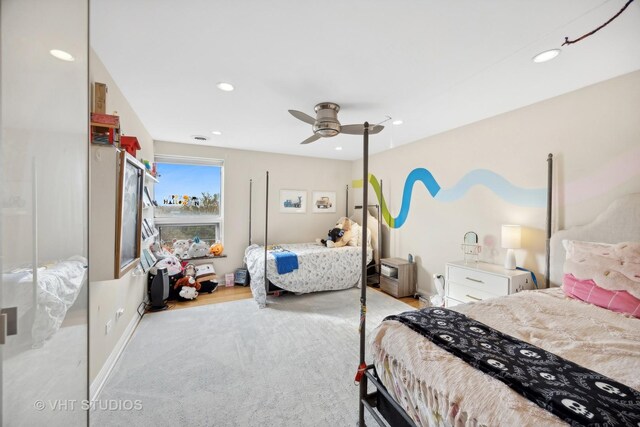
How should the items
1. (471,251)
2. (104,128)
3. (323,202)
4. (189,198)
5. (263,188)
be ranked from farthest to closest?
(323,202) → (263,188) → (189,198) → (471,251) → (104,128)

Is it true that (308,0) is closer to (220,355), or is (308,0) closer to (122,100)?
(122,100)

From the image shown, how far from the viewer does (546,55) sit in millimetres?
1733

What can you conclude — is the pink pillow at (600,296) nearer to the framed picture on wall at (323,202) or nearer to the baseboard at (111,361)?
the baseboard at (111,361)

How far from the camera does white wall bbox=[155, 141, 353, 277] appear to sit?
14.8 ft

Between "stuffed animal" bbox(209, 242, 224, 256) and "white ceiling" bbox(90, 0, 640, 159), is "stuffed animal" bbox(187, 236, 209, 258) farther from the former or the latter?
"white ceiling" bbox(90, 0, 640, 159)

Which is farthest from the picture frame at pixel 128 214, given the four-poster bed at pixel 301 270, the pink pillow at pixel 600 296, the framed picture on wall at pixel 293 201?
the pink pillow at pixel 600 296

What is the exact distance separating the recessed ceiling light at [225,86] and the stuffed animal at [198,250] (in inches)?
115

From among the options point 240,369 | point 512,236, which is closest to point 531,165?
point 512,236

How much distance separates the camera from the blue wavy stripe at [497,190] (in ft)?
8.29

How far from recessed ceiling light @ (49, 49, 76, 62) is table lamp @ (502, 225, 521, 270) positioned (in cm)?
336

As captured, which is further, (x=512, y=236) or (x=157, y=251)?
(x=157, y=251)

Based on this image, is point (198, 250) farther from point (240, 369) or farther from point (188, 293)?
point (240, 369)

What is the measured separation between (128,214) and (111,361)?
4.18ft

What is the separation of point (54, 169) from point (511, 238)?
10.9 ft
